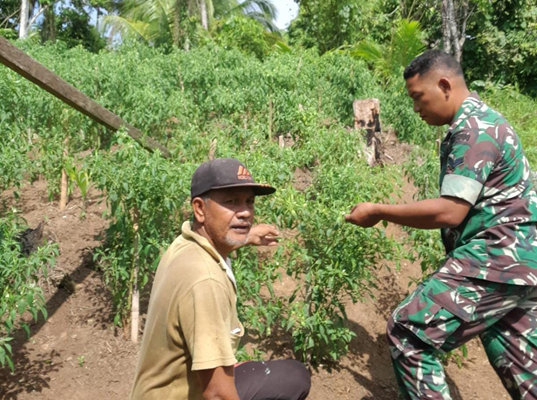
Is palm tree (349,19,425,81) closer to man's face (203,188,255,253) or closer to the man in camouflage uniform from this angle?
the man in camouflage uniform

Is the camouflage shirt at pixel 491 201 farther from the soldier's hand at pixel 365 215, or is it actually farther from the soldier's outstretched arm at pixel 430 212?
the soldier's hand at pixel 365 215

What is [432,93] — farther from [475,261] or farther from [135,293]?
[135,293]

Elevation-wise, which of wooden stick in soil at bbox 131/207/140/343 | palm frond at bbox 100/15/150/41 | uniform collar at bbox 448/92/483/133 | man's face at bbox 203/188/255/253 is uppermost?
palm frond at bbox 100/15/150/41

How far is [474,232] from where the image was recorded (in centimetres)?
282

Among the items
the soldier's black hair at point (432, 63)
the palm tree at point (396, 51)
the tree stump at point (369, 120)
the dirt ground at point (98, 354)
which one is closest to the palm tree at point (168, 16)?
the palm tree at point (396, 51)

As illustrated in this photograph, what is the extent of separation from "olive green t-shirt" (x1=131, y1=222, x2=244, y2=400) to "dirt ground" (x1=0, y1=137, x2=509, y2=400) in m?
2.05

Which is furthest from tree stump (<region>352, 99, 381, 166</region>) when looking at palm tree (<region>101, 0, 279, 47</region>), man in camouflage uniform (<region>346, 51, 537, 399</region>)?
palm tree (<region>101, 0, 279, 47</region>)

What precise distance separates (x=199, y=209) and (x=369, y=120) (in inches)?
214

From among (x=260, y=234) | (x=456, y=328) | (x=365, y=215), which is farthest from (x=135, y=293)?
(x=456, y=328)

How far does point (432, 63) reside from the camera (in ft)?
9.54

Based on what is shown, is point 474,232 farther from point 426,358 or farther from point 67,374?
point 67,374

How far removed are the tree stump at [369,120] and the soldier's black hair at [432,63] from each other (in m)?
4.27

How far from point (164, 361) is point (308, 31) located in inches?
594

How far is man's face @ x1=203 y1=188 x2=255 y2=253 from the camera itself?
7.32 feet
